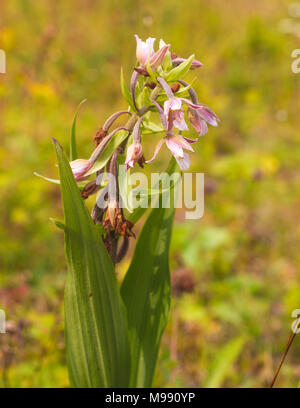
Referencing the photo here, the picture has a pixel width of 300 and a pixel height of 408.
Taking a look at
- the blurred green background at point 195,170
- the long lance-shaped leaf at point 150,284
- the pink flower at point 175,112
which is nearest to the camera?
the pink flower at point 175,112

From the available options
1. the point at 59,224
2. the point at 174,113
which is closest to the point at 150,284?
the point at 59,224

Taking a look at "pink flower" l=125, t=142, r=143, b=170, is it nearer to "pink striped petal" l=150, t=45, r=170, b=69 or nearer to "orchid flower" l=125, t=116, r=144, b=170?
"orchid flower" l=125, t=116, r=144, b=170

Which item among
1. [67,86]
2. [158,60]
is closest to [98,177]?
[158,60]

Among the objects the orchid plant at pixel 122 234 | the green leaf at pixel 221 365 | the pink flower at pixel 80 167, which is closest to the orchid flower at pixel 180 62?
the orchid plant at pixel 122 234

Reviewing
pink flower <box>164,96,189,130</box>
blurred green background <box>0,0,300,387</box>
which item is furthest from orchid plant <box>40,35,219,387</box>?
blurred green background <box>0,0,300,387</box>

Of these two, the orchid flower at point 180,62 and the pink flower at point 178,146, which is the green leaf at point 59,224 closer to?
the pink flower at point 178,146

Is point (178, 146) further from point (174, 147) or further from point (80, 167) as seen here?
point (80, 167)

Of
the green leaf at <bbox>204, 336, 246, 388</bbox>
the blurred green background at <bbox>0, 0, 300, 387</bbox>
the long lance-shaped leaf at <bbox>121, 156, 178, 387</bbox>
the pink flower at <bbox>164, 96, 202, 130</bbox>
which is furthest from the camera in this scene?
the blurred green background at <bbox>0, 0, 300, 387</bbox>
